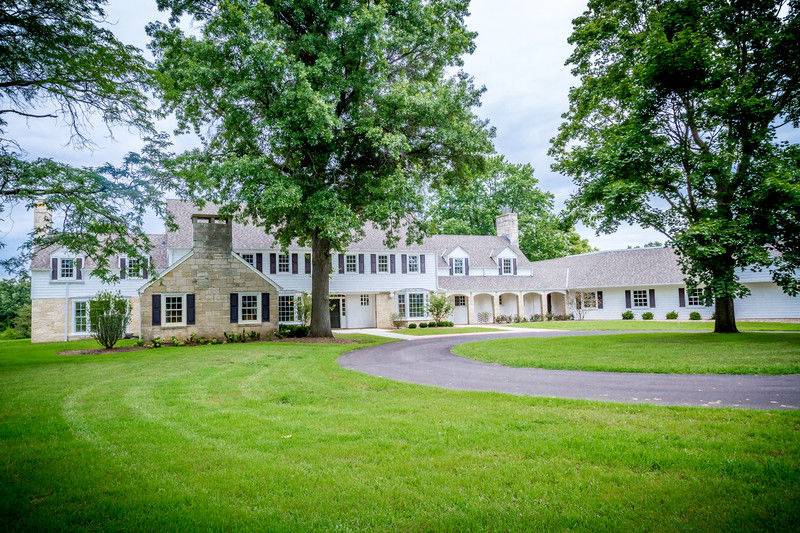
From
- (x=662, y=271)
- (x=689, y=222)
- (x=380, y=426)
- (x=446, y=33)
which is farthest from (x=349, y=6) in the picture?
(x=662, y=271)

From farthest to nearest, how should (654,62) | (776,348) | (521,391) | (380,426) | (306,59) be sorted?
(306,59) → (654,62) → (776,348) → (521,391) → (380,426)

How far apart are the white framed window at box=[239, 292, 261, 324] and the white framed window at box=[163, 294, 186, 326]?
275cm

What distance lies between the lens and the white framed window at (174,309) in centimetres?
2308

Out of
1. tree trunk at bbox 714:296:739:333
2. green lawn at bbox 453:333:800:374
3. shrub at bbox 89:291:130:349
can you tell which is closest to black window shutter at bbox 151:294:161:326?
shrub at bbox 89:291:130:349

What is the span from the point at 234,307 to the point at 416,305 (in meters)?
15.3

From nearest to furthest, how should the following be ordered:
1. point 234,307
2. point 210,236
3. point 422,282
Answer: point 210,236, point 234,307, point 422,282

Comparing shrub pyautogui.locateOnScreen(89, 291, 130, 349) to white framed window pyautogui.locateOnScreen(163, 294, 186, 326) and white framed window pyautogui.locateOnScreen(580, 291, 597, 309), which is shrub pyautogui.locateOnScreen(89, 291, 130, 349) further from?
white framed window pyautogui.locateOnScreen(580, 291, 597, 309)

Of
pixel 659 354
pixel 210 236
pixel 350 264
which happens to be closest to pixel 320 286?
pixel 210 236

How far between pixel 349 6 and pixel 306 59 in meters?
3.38

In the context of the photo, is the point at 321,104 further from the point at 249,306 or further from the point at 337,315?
the point at 337,315

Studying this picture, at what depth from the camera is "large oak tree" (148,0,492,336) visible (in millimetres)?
17828

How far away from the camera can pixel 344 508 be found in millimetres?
3957

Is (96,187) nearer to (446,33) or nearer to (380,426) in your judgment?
(380,426)

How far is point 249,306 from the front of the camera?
24.8 metres
